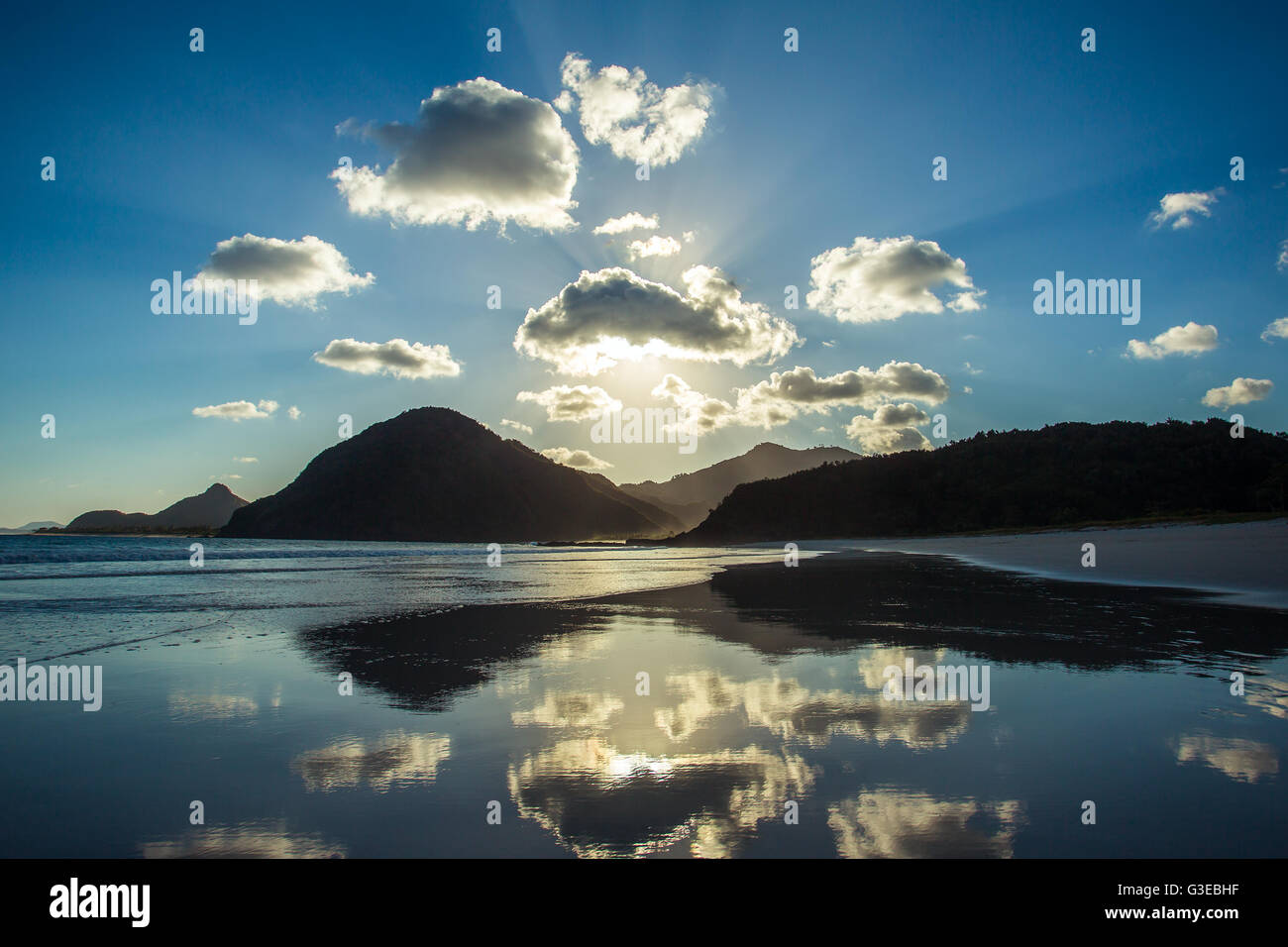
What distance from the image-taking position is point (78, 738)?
23.5ft

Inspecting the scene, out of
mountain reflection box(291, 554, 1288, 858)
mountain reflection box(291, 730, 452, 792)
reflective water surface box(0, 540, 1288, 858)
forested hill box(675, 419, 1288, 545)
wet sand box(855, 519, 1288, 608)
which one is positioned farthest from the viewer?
forested hill box(675, 419, 1288, 545)

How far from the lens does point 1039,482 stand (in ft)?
351

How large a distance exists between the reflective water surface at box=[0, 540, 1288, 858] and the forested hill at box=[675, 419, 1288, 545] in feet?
294

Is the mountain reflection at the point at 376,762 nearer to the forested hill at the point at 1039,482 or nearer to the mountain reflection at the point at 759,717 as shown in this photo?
the mountain reflection at the point at 759,717

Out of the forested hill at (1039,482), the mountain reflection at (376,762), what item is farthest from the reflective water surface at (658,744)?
the forested hill at (1039,482)

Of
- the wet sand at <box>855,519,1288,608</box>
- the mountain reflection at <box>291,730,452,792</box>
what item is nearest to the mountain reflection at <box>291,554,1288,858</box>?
the mountain reflection at <box>291,730,452,792</box>

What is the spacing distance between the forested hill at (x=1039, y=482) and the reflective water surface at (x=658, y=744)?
89.5 metres

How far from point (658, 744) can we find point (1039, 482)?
12019 cm

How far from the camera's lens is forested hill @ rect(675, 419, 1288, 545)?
99625 mm

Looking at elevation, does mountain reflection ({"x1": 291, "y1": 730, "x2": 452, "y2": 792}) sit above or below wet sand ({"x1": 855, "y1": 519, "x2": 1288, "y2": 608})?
above

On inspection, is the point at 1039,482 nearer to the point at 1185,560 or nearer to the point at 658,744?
the point at 1185,560

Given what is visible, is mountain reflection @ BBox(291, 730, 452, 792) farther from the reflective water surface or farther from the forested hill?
the forested hill
